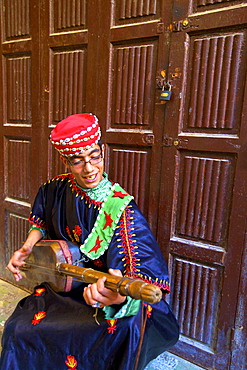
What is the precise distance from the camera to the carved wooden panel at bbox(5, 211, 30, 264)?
266 cm

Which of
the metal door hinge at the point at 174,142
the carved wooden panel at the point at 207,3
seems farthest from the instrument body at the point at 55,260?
the carved wooden panel at the point at 207,3

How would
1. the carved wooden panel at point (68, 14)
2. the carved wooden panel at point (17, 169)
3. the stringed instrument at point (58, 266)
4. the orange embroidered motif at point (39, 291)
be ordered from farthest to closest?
1. the carved wooden panel at point (17, 169)
2. the carved wooden panel at point (68, 14)
3. the orange embroidered motif at point (39, 291)
4. the stringed instrument at point (58, 266)

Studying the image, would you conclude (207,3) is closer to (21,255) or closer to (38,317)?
(21,255)

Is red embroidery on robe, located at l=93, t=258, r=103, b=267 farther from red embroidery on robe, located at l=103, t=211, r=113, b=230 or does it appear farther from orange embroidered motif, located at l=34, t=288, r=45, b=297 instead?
orange embroidered motif, located at l=34, t=288, r=45, b=297

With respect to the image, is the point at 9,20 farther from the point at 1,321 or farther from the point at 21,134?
the point at 1,321

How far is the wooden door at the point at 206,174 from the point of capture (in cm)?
156

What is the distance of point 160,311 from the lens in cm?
150

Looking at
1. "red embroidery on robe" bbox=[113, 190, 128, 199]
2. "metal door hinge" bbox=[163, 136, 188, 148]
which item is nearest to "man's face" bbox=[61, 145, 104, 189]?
"red embroidery on robe" bbox=[113, 190, 128, 199]

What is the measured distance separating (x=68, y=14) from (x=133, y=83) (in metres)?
0.79

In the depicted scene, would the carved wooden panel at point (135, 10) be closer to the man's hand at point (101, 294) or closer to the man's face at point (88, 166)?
the man's face at point (88, 166)

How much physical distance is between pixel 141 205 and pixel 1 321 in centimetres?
144

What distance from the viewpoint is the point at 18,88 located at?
2.54 meters

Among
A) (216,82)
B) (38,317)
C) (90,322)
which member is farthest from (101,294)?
(216,82)

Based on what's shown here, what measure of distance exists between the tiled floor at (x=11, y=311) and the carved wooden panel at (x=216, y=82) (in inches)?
57.6
